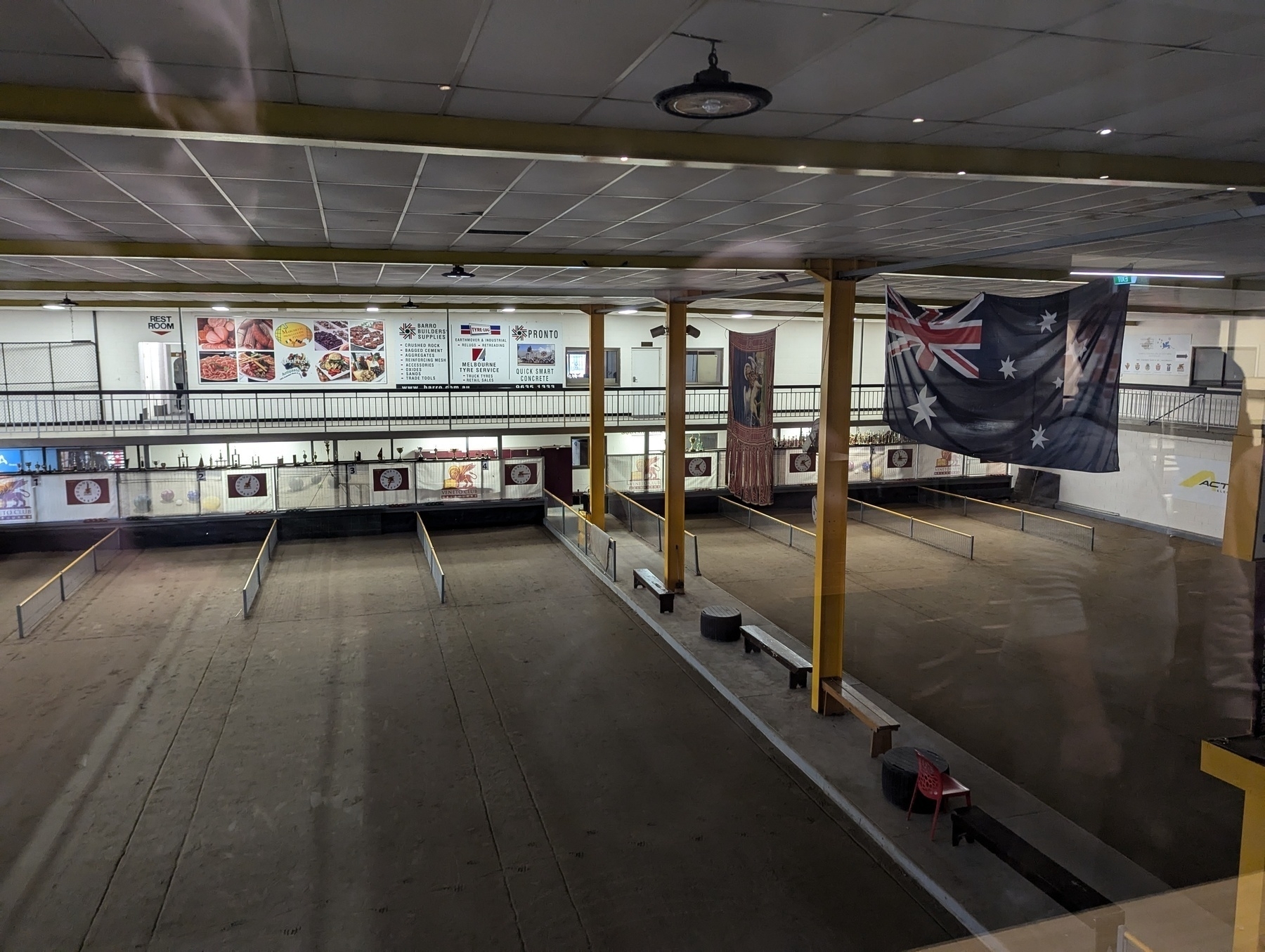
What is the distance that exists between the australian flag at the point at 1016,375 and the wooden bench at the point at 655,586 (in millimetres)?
5973

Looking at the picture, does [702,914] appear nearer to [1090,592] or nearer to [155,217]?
[155,217]

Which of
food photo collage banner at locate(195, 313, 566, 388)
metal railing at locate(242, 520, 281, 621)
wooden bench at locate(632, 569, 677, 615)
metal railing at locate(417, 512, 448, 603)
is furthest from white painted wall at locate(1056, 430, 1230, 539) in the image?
metal railing at locate(242, 520, 281, 621)

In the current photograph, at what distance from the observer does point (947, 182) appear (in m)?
5.75

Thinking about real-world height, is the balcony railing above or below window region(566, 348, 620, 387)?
below

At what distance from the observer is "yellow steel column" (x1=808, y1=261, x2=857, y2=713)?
361 inches

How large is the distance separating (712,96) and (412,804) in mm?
6903

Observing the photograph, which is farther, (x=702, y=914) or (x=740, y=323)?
(x=740, y=323)

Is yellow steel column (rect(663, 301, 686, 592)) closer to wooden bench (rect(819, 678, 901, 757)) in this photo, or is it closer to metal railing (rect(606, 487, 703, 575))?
metal railing (rect(606, 487, 703, 575))

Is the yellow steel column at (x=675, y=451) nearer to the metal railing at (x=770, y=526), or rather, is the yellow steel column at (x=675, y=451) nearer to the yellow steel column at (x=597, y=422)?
the yellow steel column at (x=597, y=422)

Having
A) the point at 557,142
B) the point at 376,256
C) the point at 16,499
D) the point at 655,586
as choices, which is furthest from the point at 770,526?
the point at 16,499

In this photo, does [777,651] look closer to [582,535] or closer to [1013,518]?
[582,535]

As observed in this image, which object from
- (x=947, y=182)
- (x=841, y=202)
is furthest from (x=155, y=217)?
(x=947, y=182)

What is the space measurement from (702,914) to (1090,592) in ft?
38.9

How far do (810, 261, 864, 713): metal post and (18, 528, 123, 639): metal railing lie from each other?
11.7m
